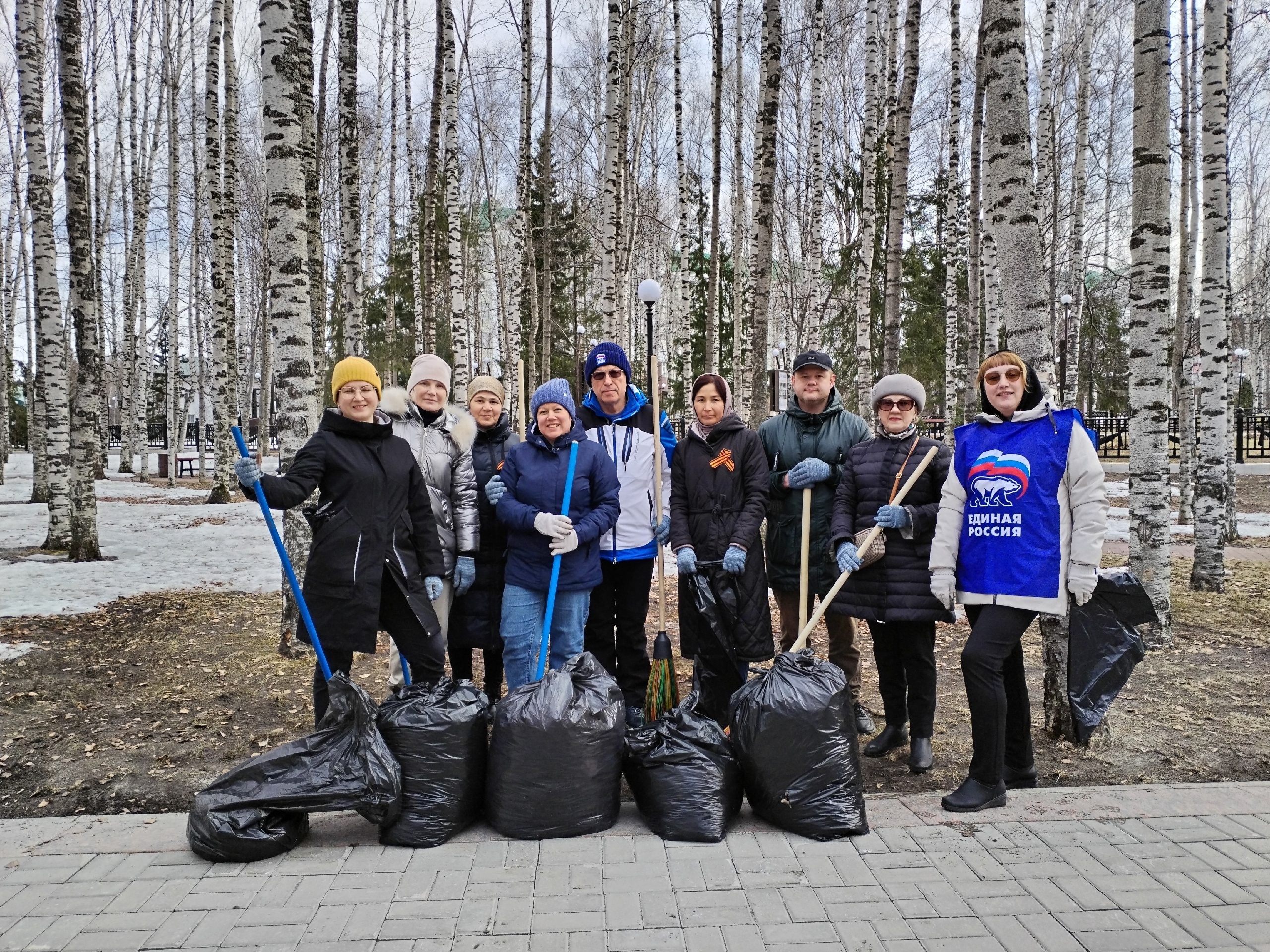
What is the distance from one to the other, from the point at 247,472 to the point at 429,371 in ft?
4.26

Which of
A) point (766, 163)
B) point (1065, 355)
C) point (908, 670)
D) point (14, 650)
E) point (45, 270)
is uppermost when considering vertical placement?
point (766, 163)

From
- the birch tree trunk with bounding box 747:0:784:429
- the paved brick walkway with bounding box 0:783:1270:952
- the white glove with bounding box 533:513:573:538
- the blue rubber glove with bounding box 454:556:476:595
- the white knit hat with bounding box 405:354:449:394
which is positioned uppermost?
the birch tree trunk with bounding box 747:0:784:429

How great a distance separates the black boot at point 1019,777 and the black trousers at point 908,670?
386mm

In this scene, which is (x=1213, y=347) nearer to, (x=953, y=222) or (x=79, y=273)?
(x=953, y=222)

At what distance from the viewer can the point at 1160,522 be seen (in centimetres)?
596

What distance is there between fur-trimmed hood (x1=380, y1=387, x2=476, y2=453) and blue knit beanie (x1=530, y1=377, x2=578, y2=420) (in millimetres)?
430

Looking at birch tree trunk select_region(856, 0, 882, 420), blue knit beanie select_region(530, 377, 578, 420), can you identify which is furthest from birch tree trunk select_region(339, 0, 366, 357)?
blue knit beanie select_region(530, 377, 578, 420)

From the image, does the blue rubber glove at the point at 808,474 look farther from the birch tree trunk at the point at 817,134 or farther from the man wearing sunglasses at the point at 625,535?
the birch tree trunk at the point at 817,134

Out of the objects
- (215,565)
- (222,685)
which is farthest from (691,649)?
(215,565)

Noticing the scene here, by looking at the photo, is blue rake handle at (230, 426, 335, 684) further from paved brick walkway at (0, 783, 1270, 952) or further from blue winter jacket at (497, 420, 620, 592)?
blue winter jacket at (497, 420, 620, 592)

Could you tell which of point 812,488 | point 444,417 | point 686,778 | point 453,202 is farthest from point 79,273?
point 686,778

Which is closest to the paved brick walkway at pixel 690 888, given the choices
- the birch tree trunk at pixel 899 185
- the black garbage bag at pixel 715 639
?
the black garbage bag at pixel 715 639

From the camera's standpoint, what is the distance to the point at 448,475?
166 inches

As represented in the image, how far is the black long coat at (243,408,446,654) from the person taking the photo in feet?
11.6
